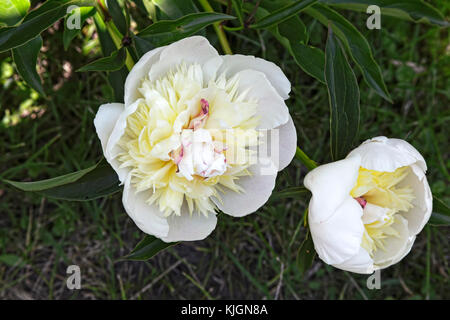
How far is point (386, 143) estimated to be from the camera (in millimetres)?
725

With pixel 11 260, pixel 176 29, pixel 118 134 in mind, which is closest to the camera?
pixel 118 134

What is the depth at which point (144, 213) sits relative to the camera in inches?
27.2

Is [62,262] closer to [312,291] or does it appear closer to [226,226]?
[226,226]

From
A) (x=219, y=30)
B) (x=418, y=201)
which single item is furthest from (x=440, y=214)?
(x=219, y=30)

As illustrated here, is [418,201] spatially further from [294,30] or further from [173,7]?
[173,7]

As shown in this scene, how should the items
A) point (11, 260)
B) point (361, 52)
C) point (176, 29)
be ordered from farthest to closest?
point (11, 260)
point (361, 52)
point (176, 29)

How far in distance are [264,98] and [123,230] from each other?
2.31 feet

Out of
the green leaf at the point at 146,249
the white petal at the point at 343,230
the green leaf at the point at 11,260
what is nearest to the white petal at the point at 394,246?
the white petal at the point at 343,230

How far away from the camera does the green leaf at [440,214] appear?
801mm

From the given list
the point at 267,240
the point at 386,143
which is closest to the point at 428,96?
the point at 267,240

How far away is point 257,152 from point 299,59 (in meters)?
0.23

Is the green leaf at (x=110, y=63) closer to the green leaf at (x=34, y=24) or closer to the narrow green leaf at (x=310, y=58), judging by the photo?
the green leaf at (x=34, y=24)

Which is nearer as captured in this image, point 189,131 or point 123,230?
point 189,131

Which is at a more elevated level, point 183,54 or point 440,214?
point 183,54
